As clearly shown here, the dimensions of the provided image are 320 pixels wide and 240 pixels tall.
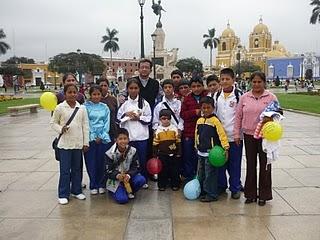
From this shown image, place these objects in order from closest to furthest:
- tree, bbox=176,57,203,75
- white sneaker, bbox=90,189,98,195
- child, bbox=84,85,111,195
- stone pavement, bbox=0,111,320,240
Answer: stone pavement, bbox=0,111,320,240
child, bbox=84,85,111,195
white sneaker, bbox=90,189,98,195
tree, bbox=176,57,203,75

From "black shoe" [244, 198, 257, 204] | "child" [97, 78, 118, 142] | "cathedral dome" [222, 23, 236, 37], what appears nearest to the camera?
"black shoe" [244, 198, 257, 204]

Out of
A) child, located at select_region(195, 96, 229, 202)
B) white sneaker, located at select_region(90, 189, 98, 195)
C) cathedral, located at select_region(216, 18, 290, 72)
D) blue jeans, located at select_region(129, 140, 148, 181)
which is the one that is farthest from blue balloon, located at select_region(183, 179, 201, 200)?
cathedral, located at select_region(216, 18, 290, 72)

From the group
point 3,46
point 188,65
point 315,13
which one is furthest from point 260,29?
point 3,46

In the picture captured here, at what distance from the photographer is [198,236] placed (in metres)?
3.98

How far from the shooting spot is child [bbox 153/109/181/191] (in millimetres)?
5484

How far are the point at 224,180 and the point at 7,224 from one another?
283 cm

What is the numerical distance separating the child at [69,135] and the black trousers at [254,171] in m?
2.11

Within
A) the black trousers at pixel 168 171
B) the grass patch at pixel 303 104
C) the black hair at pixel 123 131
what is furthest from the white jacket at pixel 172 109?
the grass patch at pixel 303 104

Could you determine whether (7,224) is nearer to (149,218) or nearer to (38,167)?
(149,218)

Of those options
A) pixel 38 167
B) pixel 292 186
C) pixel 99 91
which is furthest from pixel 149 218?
pixel 38 167

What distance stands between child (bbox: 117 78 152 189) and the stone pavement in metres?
0.73

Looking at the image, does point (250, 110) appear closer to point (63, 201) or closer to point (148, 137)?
point (148, 137)

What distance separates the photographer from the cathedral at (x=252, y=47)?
93.6 m

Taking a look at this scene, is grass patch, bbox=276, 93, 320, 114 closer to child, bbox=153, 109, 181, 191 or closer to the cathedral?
→ child, bbox=153, 109, 181, 191
